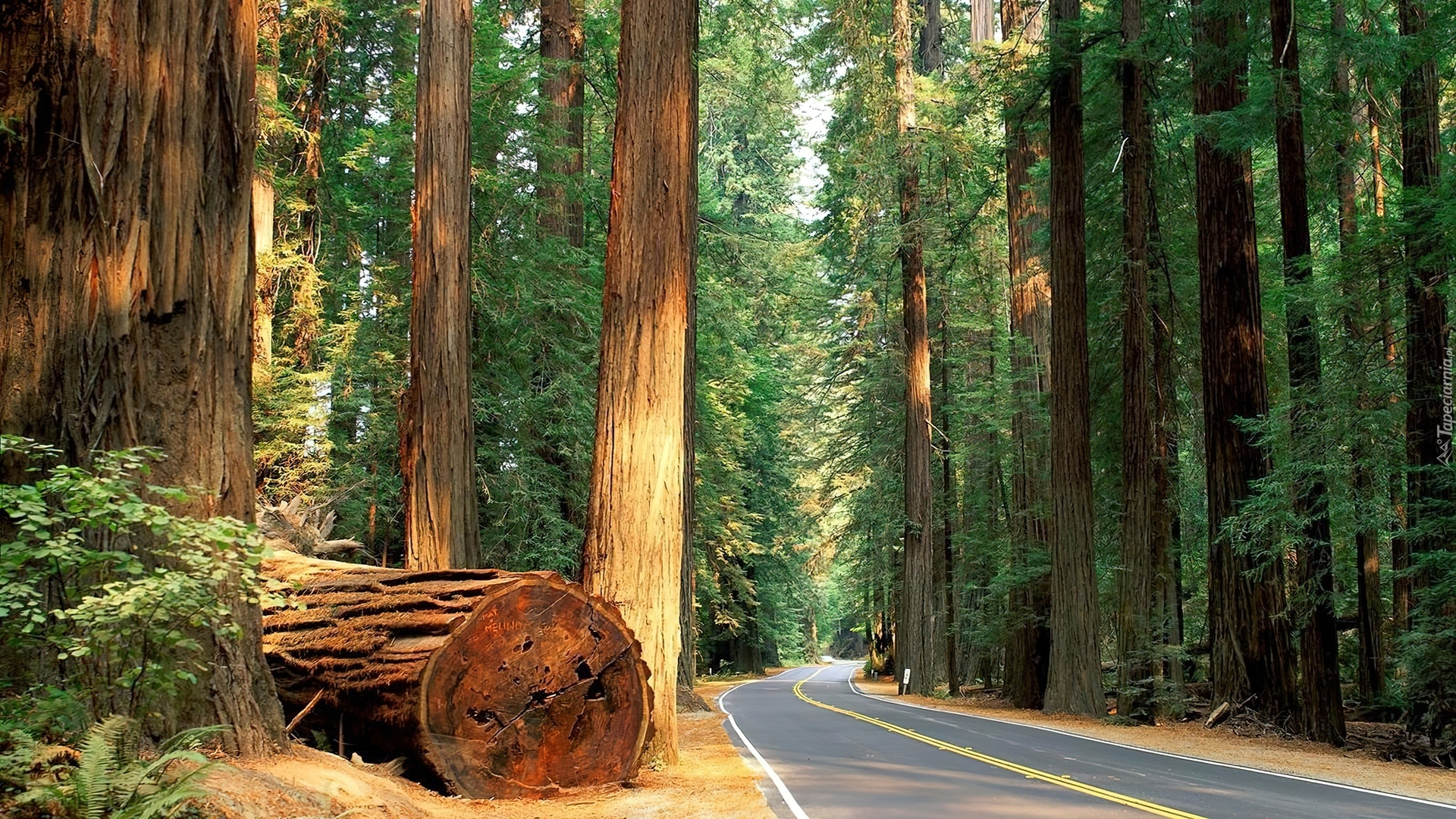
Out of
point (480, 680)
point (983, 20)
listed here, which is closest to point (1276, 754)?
point (480, 680)

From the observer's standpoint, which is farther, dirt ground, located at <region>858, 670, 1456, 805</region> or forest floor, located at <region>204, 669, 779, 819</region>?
dirt ground, located at <region>858, 670, 1456, 805</region>

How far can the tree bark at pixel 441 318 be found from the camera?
44.7 feet

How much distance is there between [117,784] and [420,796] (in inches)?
136

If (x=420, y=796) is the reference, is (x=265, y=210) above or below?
above

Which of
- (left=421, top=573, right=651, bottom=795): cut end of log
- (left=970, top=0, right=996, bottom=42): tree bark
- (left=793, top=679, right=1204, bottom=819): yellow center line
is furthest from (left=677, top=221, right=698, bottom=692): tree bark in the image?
(left=970, top=0, right=996, bottom=42): tree bark

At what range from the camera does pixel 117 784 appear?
486 cm

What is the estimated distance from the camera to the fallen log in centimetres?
850

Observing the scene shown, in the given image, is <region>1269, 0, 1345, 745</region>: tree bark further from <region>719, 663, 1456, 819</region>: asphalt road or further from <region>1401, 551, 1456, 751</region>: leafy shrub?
<region>719, 663, 1456, 819</region>: asphalt road

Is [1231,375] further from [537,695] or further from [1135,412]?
[537,695]

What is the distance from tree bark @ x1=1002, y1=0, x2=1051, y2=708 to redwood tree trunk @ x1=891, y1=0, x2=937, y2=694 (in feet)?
9.05

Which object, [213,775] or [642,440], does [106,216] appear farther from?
[642,440]

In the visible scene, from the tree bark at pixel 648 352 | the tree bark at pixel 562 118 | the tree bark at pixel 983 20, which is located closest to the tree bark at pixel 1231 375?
the tree bark at pixel 648 352

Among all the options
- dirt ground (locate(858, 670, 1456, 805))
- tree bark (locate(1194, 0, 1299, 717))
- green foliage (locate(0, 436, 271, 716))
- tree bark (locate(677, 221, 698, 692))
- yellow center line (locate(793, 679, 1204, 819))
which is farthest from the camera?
tree bark (locate(1194, 0, 1299, 717))

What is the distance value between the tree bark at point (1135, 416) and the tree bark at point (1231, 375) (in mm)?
1625
